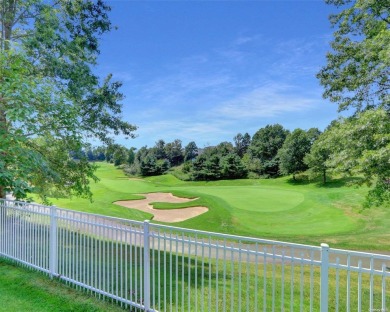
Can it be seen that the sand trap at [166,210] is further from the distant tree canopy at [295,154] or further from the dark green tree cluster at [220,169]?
the dark green tree cluster at [220,169]

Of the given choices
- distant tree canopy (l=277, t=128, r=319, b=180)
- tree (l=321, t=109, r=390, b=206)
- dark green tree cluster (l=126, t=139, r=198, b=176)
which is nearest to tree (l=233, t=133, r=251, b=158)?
dark green tree cluster (l=126, t=139, r=198, b=176)

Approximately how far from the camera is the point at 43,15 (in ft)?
30.5

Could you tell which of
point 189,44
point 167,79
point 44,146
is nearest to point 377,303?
point 44,146

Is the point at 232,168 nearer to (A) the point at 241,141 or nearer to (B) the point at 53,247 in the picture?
(A) the point at 241,141

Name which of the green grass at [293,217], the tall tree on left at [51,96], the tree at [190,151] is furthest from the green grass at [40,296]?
the tree at [190,151]

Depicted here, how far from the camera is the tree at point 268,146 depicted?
44531 mm

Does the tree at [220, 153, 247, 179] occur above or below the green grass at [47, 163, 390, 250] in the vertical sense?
above

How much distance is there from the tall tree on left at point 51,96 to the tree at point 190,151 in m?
51.7

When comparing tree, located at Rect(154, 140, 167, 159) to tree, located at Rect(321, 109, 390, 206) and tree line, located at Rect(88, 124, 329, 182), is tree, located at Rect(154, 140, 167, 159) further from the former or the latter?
tree, located at Rect(321, 109, 390, 206)

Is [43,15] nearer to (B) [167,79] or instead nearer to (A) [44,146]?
(A) [44,146]

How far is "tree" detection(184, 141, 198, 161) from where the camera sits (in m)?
64.2

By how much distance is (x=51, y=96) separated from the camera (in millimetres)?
7926

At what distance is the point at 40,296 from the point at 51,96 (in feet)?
17.6

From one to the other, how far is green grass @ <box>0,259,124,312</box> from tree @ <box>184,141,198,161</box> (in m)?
58.3
